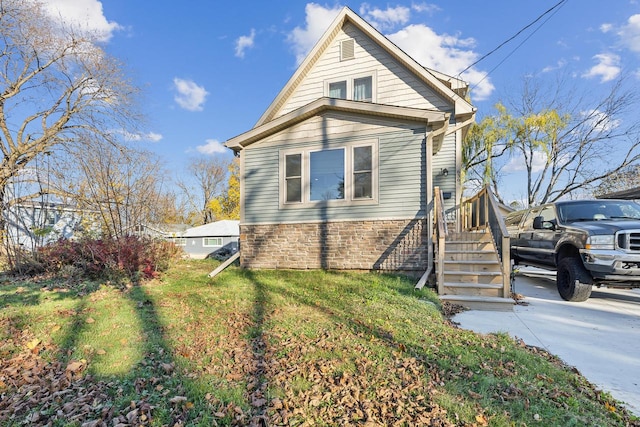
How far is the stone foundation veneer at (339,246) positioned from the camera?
728 centimetres

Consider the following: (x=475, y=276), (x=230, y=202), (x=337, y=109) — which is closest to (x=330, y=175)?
(x=337, y=109)

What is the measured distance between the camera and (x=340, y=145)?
311 inches

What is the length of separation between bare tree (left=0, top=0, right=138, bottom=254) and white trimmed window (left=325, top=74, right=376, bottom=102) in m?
9.04

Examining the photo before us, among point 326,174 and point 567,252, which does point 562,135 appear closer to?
point 567,252

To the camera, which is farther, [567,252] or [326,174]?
[326,174]

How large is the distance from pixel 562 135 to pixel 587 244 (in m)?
20.1

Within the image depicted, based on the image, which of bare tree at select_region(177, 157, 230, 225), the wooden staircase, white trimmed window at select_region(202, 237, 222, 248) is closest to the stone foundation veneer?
the wooden staircase

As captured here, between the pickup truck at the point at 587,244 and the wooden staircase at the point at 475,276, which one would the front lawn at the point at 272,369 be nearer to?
the wooden staircase at the point at 475,276

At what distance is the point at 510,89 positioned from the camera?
22.1 meters

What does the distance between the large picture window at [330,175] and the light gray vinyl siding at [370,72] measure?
325cm

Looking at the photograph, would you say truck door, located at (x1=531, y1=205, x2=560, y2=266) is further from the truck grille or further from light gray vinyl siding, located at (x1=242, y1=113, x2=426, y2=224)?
light gray vinyl siding, located at (x1=242, y1=113, x2=426, y2=224)

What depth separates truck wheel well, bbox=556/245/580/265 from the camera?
19.0ft

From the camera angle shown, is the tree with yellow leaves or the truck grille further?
the tree with yellow leaves

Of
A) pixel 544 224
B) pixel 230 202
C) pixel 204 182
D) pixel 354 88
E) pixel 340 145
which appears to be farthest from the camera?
pixel 204 182
